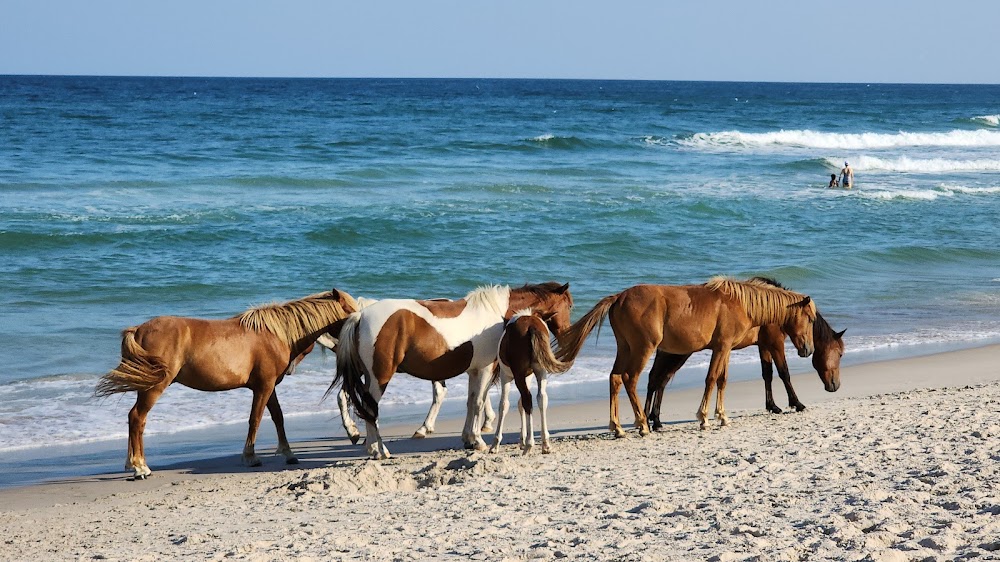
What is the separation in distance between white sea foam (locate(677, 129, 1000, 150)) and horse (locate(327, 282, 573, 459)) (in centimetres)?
4219

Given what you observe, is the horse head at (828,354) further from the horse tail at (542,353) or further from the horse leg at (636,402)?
the horse tail at (542,353)

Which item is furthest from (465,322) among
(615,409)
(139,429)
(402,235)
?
(402,235)

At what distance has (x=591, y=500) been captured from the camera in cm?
601

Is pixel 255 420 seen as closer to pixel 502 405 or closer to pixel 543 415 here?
pixel 502 405

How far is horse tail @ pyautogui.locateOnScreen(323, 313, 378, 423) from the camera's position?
306 inches

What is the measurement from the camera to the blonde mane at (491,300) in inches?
317

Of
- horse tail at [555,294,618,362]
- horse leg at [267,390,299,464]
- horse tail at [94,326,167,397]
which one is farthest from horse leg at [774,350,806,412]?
horse tail at [94,326,167,397]

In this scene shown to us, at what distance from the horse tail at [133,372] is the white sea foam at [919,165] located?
113ft

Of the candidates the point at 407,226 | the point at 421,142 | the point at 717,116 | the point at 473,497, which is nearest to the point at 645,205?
→ the point at 407,226

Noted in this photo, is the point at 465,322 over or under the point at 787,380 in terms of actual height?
over

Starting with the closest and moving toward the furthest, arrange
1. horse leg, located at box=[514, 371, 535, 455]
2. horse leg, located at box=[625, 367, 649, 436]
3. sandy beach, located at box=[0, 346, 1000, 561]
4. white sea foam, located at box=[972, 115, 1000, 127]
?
1. sandy beach, located at box=[0, 346, 1000, 561]
2. horse leg, located at box=[514, 371, 535, 455]
3. horse leg, located at box=[625, 367, 649, 436]
4. white sea foam, located at box=[972, 115, 1000, 127]

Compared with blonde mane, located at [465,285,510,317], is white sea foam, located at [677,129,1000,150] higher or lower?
higher

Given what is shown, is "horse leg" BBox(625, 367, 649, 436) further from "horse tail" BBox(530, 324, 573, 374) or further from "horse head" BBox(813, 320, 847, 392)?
"horse head" BBox(813, 320, 847, 392)

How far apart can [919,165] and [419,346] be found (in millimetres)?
37529
